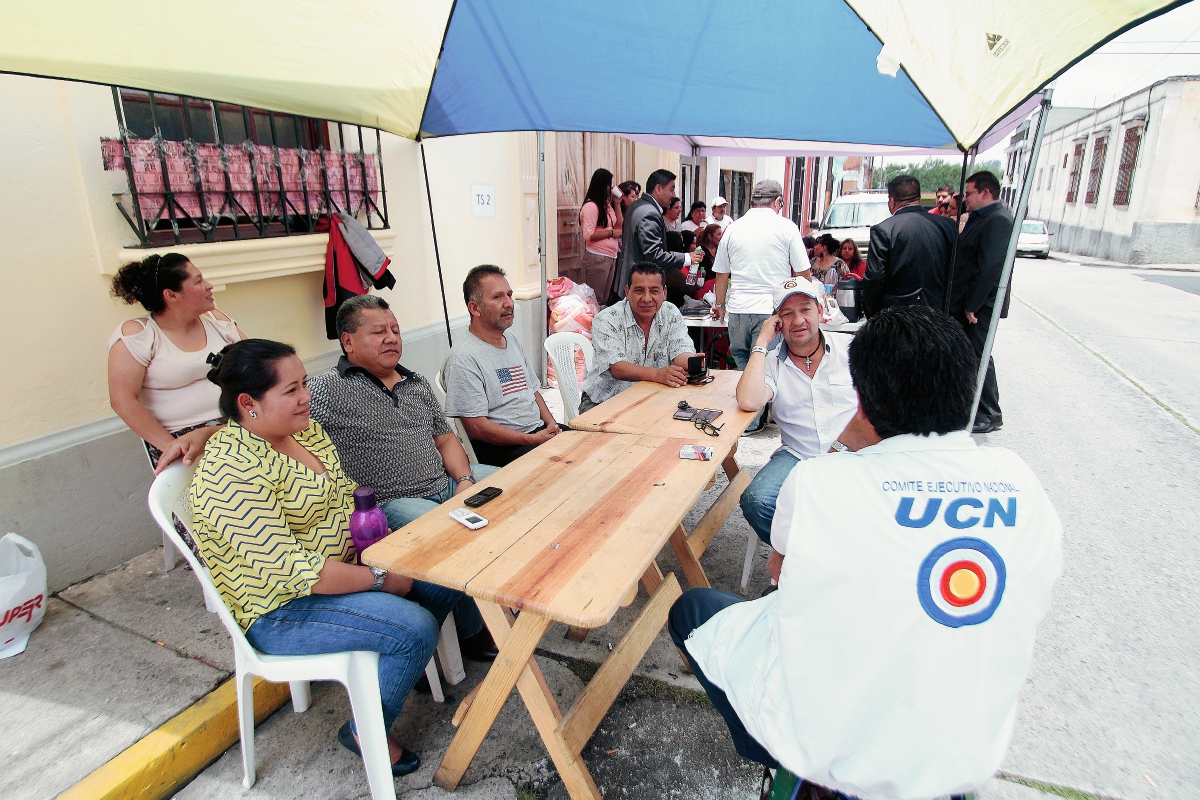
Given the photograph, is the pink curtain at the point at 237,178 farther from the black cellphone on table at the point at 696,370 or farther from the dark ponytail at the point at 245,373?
the black cellphone on table at the point at 696,370

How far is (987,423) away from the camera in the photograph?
5.07m

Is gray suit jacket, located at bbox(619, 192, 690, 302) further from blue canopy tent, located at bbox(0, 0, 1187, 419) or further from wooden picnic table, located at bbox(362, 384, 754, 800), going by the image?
wooden picnic table, located at bbox(362, 384, 754, 800)

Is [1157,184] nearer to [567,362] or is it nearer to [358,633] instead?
[567,362]

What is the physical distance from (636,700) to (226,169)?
2.97 m

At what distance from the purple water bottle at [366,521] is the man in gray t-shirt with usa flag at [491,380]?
3.48ft

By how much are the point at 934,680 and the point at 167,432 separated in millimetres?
2841

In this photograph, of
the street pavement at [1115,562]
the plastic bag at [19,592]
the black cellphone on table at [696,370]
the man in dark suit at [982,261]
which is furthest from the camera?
the man in dark suit at [982,261]

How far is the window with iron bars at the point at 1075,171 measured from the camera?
27234 mm

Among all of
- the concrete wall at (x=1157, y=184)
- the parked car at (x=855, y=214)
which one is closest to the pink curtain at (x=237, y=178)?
the parked car at (x=855, y=214)

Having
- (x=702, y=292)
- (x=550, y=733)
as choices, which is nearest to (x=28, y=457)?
(x=550, y=733)

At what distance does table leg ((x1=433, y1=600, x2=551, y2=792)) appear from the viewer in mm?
1779

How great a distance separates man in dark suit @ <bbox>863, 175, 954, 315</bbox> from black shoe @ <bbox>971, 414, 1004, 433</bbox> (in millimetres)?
952

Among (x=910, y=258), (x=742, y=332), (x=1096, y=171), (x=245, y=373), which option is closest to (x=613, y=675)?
(x=245, y=373)

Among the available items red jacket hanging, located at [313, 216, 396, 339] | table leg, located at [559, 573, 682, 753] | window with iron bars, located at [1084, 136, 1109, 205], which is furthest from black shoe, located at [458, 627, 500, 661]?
window with iron bars, located at [1084, 136, 1109, 205]
